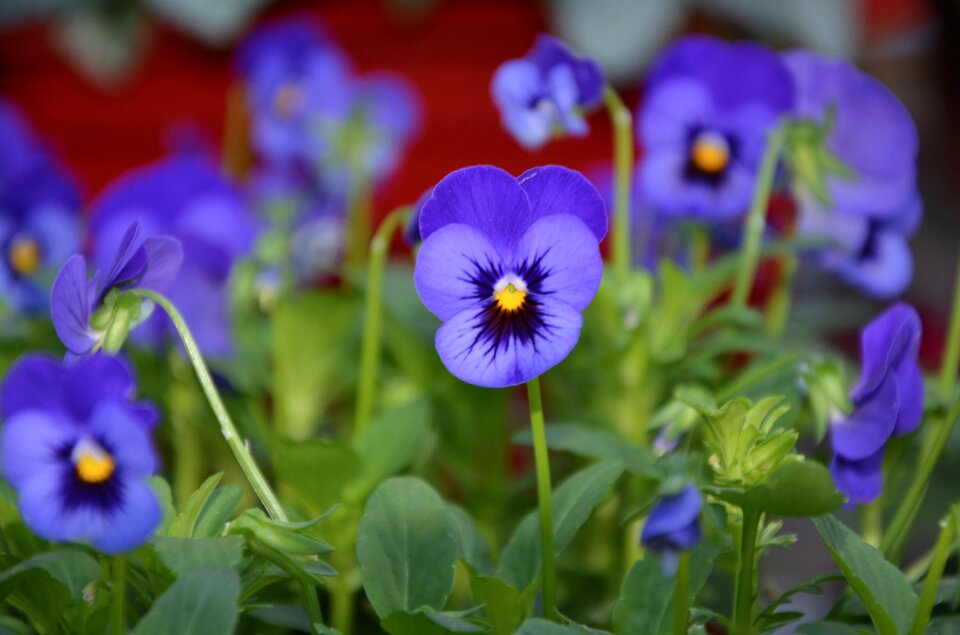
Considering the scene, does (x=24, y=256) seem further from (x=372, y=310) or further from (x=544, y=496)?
(x=544, y=496)

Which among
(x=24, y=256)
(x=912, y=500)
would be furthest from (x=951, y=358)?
(x=24, y=256)

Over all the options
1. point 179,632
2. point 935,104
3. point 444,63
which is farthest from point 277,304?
point 935,104

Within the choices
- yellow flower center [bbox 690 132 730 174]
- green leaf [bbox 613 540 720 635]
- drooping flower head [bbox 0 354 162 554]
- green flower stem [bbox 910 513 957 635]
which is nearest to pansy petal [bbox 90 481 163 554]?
drooping flower head [bbox 0 354 162 554]

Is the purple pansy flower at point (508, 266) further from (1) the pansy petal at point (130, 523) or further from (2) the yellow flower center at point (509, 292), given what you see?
(1) the pansy petal at point (130, 523)

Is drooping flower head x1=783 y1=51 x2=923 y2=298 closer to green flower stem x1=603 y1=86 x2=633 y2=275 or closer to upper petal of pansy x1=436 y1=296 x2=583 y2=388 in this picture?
green flower stem x1=603 y1=86 x2=633 y2=275

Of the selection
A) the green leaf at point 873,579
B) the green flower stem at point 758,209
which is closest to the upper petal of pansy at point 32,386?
the green leaf at point 873,579

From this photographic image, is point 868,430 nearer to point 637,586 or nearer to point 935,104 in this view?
point 637,586

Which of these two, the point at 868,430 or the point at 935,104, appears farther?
the point at 935,104
